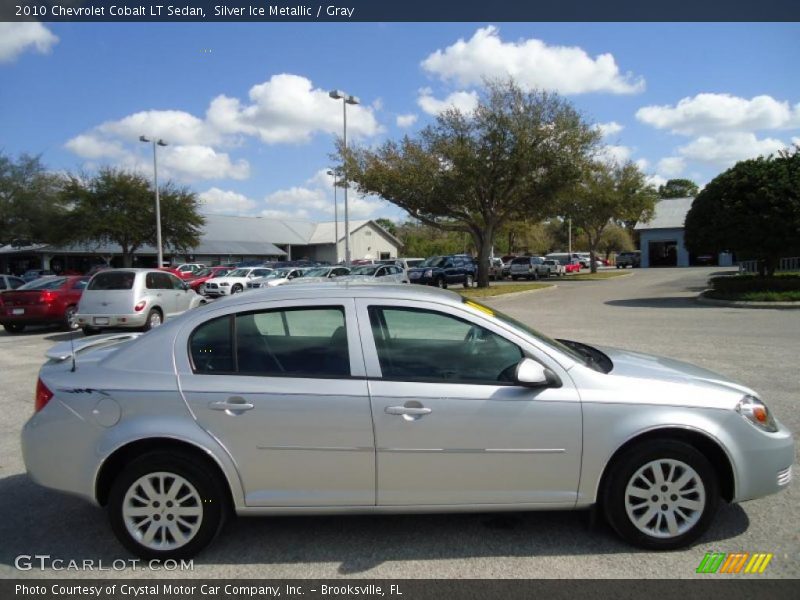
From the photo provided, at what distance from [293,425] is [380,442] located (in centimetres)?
52

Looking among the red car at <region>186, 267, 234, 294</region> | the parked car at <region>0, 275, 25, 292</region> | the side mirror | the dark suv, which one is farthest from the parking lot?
the dark suv

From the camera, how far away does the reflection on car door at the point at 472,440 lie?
3461 millimetres

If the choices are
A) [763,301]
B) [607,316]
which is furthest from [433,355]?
[763,301]

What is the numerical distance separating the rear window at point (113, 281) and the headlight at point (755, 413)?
13161 mm

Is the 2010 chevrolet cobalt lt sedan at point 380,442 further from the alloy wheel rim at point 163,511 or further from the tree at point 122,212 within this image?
the tree at point 122,212

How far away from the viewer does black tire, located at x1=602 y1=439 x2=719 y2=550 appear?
11.5 feet

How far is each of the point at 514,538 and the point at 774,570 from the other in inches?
57.7

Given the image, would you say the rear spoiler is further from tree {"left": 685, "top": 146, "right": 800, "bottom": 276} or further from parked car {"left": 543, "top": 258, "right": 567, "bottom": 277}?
parked car {"left": 543, "top": 258, "right": 567, "bottom": 277}

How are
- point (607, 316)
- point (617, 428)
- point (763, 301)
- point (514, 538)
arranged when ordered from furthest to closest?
point (763, 301) → point (607, 316) → point (514, 538) → point (617, 428)

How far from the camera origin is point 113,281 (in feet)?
45.5

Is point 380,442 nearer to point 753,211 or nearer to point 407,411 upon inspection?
point 407,411

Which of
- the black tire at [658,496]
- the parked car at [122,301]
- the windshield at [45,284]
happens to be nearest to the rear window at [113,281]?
the parked car at [122,301]
